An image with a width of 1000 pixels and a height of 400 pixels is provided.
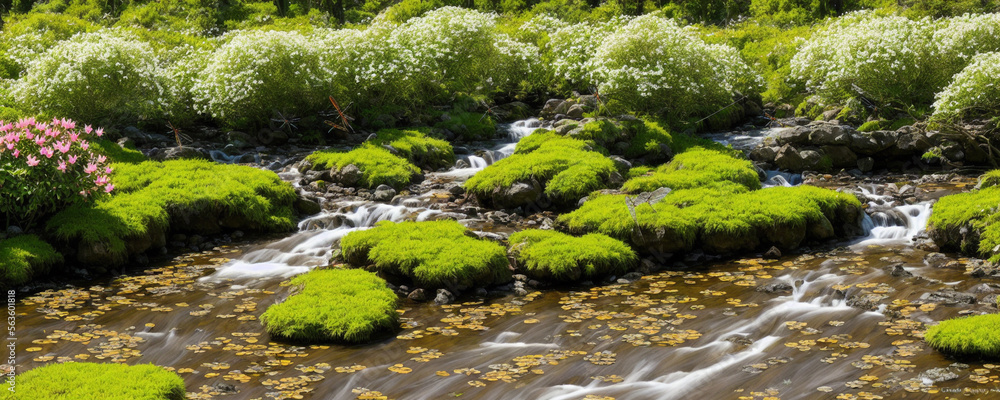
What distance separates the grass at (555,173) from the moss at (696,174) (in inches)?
35.0

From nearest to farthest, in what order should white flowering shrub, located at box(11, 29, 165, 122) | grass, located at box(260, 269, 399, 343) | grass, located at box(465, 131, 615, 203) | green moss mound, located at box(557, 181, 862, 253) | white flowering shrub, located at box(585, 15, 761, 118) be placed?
1. grass, located at box(260, 269, 399, 343)
2. green moss mound, located at box(557, 181, 862, 253)
3. grass, located at box(465, 131, 615, 203)
4. white flowering shrub, located at box(11, 29, 165, 122)
5. white flowering shrub, located at box(585, 15, 761, 118)

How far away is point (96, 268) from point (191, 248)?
6.63 feet

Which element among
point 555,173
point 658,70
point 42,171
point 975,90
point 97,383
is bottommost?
point 555,173

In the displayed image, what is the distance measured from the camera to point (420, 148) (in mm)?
21797

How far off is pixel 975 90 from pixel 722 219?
9.65m

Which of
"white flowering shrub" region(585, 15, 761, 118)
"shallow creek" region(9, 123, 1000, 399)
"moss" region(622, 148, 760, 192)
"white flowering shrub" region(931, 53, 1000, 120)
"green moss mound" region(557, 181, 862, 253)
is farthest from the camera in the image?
"white flowering shrub" region(585, 15, 761, 118)

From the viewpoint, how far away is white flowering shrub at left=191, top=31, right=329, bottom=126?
22469 millimetres

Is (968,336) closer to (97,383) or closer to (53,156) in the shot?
(97,383)

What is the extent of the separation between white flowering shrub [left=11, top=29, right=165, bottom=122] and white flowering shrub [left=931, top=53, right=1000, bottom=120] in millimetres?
21501

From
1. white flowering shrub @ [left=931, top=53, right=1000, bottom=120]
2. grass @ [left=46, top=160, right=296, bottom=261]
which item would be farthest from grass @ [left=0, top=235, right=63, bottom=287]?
white flowering shrub @ [left=931, top=53, right=1000, bottom=120]

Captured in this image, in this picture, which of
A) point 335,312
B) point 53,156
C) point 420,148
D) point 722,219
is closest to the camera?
point 335,312

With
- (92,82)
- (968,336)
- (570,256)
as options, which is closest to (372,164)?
(92,82)

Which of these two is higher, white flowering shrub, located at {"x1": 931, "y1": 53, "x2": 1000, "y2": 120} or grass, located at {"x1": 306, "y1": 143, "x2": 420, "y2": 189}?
white flowering shrub, located at {"x1": 931, "y1": 53, "x2": 1000, "y2": 120}

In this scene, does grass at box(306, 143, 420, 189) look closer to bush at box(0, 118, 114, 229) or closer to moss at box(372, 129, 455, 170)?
moss at box(372, 129, 455, 170)
